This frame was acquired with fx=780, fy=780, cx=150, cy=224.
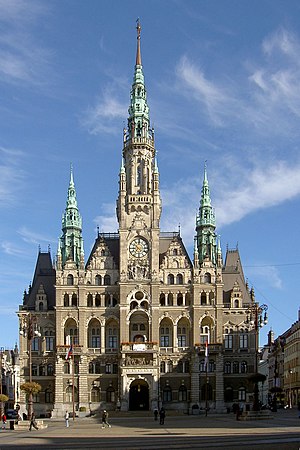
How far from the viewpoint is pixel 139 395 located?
124m

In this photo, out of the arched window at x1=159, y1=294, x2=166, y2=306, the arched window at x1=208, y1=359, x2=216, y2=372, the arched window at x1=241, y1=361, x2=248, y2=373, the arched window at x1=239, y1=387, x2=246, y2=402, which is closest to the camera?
the arched window at x1=208, y1=359, x2=216, y2=372

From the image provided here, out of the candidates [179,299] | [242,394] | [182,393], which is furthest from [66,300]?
[242,394]

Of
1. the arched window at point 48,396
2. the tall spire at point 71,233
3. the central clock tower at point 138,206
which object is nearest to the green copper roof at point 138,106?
the central clock tower at point 138,206

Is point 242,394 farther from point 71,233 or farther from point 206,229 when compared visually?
point 71,233

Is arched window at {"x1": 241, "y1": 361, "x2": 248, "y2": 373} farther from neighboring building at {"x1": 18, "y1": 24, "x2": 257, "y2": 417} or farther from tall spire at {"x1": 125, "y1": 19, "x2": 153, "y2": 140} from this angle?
tall spire at {"x1": 125, "y1": 19, "x2": 153, "y2": 140}

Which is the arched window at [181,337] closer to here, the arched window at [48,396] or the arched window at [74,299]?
the arched window at [74,299]

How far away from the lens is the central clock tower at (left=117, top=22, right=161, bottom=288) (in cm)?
12681

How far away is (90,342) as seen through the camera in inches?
4988

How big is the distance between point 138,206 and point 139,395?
30701mm

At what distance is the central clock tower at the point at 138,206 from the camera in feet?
416

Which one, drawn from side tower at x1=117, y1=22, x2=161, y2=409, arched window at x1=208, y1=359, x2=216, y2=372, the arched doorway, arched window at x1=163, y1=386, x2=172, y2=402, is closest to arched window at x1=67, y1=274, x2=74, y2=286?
side tower at x1=117, y1=22, x2=161, y2=409

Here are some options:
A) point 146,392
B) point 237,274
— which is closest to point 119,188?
point 237,274

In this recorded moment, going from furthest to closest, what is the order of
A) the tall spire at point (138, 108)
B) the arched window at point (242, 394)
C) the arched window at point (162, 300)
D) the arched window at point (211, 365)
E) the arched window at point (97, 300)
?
the tall spire at point (138, 108), the arched window at point (97, 300), the arched window at point (162, 300), the arched window at point (242, 394), the arched window at point (211, 365)

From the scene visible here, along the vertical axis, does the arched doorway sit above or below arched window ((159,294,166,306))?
below
